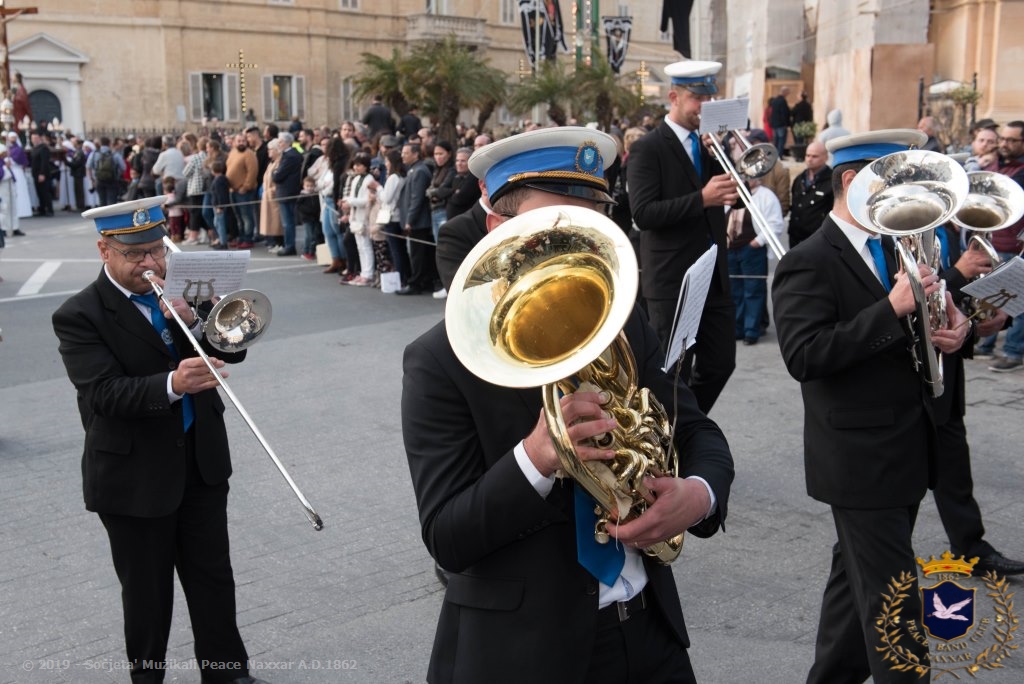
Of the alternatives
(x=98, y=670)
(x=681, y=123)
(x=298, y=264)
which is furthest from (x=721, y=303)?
(x=298, y=264)

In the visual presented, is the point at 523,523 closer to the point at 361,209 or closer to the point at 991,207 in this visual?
the point at 991,207

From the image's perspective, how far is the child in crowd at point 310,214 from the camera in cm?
1666

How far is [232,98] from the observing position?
46562mm

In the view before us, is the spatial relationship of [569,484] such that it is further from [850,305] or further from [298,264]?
[298,264]

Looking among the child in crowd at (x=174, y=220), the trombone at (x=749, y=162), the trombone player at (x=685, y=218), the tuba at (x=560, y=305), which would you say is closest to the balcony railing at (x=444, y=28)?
the child in crowd at (x=174, y=220)

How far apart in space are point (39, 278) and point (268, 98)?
34009mm

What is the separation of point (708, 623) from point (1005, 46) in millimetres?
17455

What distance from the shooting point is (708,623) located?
4602 mm

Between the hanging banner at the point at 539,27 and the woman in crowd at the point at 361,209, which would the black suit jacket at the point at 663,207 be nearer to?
the woman in crowd at the point at 361,209

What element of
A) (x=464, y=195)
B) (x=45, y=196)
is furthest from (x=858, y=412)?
(x=45, y=196)

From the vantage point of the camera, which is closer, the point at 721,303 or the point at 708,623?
the point at 708,623

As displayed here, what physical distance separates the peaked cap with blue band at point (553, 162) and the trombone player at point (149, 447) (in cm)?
178

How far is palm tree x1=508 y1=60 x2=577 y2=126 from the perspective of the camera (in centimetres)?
2645

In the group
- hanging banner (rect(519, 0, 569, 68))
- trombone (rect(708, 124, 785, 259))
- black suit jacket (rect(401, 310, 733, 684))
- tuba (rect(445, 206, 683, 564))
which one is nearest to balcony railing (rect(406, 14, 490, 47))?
hanging banner (rect(519, 0, 569, 68))
